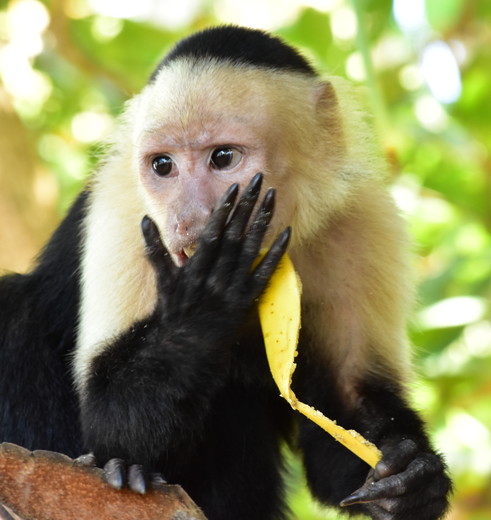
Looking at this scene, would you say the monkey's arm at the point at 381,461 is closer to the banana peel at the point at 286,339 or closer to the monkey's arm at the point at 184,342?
the banana peel at the point at 286,339

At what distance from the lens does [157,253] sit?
132 inches

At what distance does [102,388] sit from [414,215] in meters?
4.02

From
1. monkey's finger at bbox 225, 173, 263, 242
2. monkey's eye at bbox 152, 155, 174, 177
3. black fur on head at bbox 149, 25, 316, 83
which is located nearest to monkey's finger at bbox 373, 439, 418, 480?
monkey's finger at bbox 225, 173, 263, 242

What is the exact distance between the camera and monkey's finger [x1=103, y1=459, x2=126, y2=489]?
2.89m

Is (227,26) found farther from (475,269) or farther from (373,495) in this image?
(475,269)

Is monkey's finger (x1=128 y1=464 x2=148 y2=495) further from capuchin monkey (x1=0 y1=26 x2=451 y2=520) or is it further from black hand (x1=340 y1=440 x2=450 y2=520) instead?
black hand (x1=340 y1=440 x2=450 y2=520)

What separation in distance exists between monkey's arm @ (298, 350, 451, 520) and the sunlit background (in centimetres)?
163

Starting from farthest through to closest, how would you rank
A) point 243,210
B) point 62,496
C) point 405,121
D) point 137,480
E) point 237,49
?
point 405,121 → point 237,49 → point 243,210 → point 137,480 → point 62,496

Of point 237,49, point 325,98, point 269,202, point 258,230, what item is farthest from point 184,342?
point 325,98

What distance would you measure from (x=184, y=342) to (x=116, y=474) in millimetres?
578

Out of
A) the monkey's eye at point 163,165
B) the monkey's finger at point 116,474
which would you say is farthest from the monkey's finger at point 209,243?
the monkey's finger at point 116,474

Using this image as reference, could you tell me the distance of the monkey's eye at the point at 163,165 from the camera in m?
3.63

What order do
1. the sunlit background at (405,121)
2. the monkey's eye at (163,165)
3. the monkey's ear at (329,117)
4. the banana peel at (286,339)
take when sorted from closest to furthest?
1. the banana peel at (286,339)
2. the monkey's eye at (163,165)
3. the monkey's ear at (329,117)
4. the sunlit background at (405,121)

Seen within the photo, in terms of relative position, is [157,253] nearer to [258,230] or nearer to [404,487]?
[258,230]
